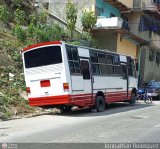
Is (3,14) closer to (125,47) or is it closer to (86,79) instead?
(86,79)

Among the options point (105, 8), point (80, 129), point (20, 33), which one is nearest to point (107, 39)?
point (105, 8)

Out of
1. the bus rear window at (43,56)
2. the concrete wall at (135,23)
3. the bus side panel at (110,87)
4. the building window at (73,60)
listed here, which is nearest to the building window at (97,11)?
the concrete wall at (135,23)

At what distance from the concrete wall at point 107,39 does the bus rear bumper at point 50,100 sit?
1820 cm

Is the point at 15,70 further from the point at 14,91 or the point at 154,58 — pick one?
the point at 154,58

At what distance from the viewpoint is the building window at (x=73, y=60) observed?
56.6ft

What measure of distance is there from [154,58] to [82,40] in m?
17.3

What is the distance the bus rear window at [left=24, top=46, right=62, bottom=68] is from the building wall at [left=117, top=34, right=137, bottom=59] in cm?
1821

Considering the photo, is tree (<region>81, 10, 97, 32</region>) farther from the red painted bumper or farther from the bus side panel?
the red painted bumper

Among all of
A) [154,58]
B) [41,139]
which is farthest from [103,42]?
[41,139]

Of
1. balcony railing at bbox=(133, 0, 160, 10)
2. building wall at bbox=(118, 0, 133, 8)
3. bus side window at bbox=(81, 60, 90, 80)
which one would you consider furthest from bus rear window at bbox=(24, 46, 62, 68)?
balcony railing at bbox=(133, 0, 160, 10)

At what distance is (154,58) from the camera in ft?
151

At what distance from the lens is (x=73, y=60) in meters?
17.5

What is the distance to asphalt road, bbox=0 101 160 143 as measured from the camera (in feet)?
36.6

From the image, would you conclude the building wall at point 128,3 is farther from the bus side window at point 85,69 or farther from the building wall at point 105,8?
the bus side window at point 85,69
